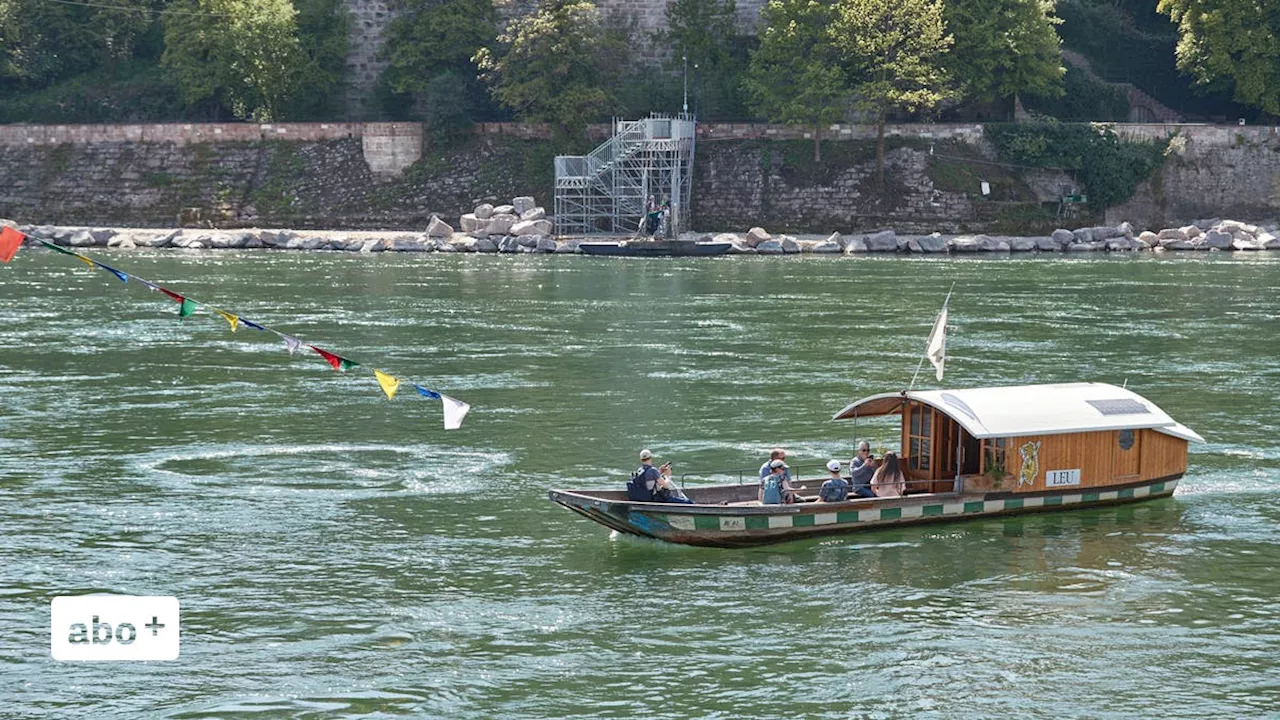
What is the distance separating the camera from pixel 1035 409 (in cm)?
2619

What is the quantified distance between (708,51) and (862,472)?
61994 mm

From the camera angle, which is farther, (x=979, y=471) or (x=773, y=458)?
(x=979, y=471)

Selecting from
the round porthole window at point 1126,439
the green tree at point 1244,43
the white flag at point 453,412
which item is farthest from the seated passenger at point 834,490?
the green tree at point 1244,43

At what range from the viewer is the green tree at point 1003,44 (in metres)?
78.9

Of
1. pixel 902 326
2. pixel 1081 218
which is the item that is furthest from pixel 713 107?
pixel 902 326

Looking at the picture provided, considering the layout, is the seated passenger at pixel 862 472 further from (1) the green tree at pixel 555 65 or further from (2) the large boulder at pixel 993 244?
(1) the green tree at pixel 555 65

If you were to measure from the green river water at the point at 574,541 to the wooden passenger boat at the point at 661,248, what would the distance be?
80.6ft

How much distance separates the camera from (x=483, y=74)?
A: 84312mm

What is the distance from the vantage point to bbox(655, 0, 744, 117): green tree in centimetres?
8450

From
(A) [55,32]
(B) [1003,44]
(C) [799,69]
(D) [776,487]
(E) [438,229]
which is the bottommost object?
(D) [776,487]

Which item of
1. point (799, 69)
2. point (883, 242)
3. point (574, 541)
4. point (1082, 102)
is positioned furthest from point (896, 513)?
point (1082, 102)

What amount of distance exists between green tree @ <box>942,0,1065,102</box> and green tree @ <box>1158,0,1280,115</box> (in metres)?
6.49

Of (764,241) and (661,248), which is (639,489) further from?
(764,241)

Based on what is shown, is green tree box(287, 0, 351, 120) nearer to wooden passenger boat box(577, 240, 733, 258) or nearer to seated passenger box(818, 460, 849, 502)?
wooden passenger boat box(577, 240, 733, 258)
